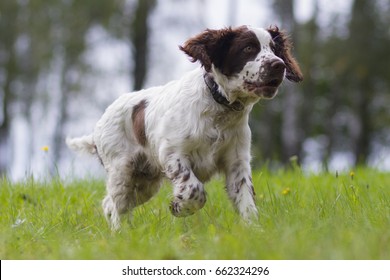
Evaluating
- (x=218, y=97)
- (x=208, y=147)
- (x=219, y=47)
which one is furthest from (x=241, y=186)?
(x=219, y=47)

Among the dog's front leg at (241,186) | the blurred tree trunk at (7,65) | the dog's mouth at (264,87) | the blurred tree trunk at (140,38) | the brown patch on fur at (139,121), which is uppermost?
the dog's mouth at (264,87)

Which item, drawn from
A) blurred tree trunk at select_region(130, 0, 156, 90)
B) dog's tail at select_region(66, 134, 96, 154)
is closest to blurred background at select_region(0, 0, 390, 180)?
blurred tree trunk at select_region(130, 0, 156, 90)

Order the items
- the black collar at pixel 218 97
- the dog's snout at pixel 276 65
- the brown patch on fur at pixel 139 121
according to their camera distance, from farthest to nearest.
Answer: the brown patch on fur at pixel 139 121
the black collar at pixel 218 97
the dog's snout at pixel 276 65

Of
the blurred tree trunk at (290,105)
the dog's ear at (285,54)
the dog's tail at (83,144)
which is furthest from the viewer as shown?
the blurred tree trunk at (290,105)

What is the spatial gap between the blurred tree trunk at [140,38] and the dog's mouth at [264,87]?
14241mm

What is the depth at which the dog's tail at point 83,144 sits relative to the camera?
6.57 meters

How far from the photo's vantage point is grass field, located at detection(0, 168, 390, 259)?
11.9ft

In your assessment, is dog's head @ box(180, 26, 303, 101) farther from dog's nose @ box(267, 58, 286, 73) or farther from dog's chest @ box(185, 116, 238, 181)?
dog's chest @ box(185, 116, 238, 181)

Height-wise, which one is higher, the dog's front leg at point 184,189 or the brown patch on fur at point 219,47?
the brown patch on fur at point 219,47

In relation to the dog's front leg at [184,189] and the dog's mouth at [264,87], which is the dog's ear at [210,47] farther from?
the dog's front leg at [184,189]

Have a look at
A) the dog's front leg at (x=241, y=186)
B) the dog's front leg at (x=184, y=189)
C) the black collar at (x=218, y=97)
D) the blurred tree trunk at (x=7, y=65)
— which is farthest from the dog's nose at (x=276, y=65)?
the blurred tree trunk at (x=7, y=65)

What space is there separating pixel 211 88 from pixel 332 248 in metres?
1.85

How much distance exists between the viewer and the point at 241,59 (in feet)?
16.0

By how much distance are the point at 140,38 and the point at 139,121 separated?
1438cm
